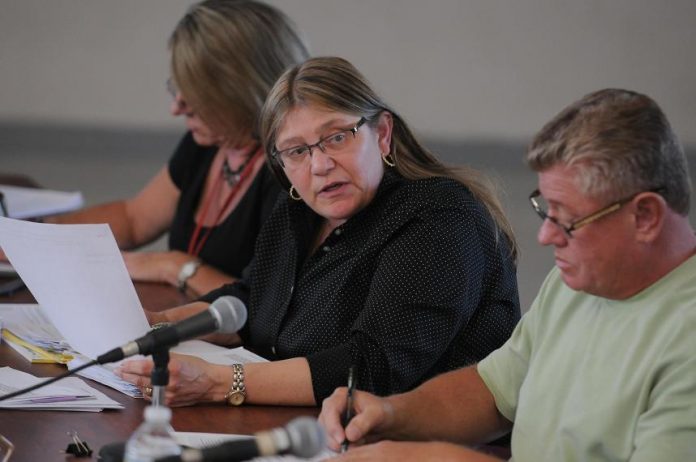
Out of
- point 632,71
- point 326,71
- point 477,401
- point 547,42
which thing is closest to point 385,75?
point 547,42

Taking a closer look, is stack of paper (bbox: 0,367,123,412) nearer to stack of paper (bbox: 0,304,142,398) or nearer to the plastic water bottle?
stack of paper (bbox: 0,304,142,398)

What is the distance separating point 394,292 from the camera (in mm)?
2014

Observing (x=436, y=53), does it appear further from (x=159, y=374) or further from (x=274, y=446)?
(x=274, y=446)

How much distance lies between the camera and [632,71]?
5.97 metres

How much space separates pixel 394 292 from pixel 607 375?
57 cm

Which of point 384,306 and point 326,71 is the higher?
point 326,71

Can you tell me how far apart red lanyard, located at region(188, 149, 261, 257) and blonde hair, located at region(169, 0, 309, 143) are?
0.09 m

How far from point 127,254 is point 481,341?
49.3 inches

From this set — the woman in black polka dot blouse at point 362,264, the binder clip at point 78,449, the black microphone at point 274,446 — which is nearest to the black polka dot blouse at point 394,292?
the woman in black polka dot blouse at point 362,264

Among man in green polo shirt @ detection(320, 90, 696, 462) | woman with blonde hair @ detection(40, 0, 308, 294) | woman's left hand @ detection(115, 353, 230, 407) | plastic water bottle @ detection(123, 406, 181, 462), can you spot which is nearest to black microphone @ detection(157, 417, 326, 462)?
plastic water bottle @ detection(123, 406, 181, 462)

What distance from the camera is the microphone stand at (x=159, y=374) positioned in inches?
53.6

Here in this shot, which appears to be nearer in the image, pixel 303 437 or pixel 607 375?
pixel 303 437

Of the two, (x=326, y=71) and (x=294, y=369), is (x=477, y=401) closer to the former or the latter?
(x=294, y=369)

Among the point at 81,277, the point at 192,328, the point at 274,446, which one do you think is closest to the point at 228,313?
the point at 192,328
